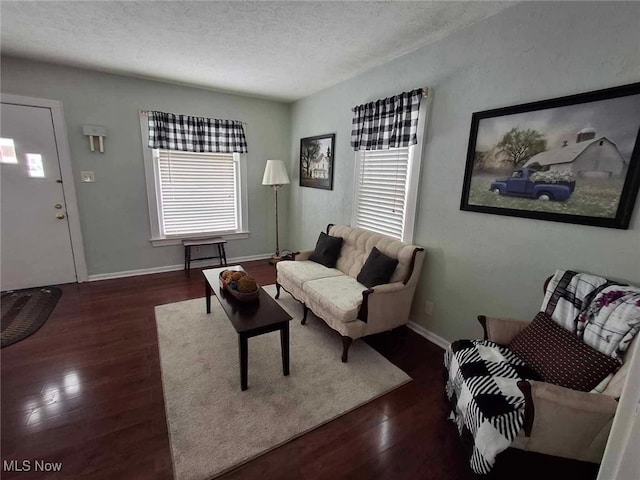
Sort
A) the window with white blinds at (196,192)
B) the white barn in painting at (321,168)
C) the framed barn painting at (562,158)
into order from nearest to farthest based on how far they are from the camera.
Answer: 1. the framed barn painting at (562,158)
2. the white barn in painting at (321,168)
3. the window with white blinds at (196,192)

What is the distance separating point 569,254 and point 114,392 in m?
3.05

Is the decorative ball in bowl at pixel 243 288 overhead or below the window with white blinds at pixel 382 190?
below

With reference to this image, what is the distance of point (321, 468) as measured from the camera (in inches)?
56.7

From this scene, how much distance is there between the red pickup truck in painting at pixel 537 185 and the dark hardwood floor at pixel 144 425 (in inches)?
55.3

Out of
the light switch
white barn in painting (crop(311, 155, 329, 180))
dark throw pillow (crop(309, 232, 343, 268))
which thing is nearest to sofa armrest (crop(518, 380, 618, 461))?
dark throw pillow (crop(309, 232, 343, 268))

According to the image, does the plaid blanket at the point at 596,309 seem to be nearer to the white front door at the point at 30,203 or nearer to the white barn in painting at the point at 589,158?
the white barn in painting at the point at 589,158

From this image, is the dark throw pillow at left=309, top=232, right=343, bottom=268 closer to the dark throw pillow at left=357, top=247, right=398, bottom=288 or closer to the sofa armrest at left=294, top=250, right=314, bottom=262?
the sofa armrest at left=294, top=250, right=314, bottom=262

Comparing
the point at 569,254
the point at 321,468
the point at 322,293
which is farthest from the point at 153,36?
the point at 569,254

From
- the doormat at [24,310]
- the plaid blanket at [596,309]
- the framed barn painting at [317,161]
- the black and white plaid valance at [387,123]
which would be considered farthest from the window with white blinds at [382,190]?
the doormat at [24,310]

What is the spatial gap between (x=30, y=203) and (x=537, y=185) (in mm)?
4887

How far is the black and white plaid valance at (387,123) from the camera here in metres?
2.49

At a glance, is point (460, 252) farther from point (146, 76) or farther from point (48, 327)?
point (146, 76)

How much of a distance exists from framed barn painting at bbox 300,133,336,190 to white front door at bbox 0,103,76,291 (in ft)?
9.78

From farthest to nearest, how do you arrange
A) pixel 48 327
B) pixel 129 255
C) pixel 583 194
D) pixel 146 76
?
pixel 129 255 → pixel 146 76 → pixel 48 327 → pixel 583 194
